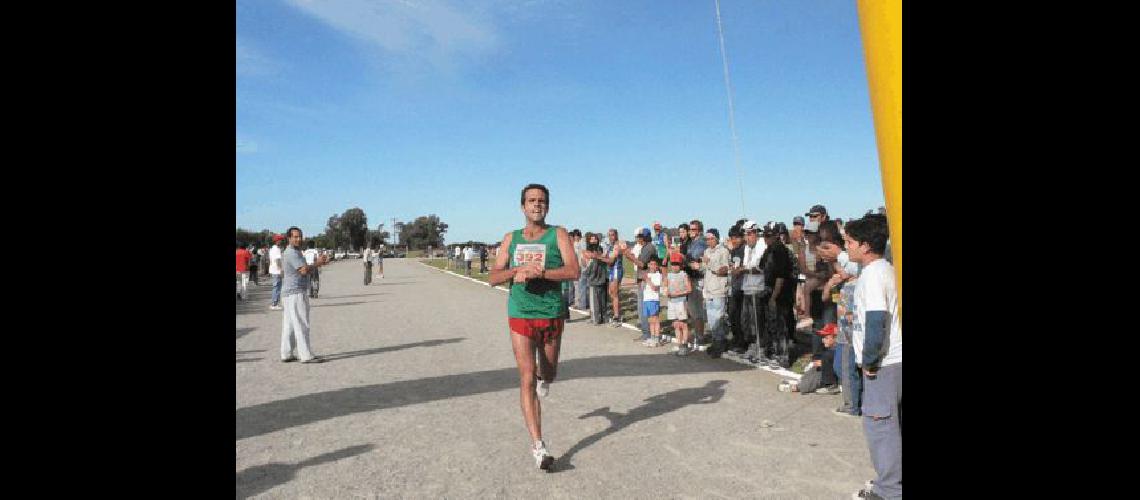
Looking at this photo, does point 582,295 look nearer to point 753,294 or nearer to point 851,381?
point 753,294

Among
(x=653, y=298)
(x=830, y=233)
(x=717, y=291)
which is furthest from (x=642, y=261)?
(x=830, y=233)

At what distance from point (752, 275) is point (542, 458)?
16.6 ft

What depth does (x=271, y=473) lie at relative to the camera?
4035 millimetres

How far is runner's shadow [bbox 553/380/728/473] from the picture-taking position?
14.7ft

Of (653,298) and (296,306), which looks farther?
(653,298)

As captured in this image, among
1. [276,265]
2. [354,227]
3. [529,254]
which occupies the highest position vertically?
[354,227]

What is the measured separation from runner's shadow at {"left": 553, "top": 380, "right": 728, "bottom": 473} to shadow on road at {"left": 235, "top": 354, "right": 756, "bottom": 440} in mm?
919

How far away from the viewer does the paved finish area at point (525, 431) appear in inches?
149
